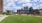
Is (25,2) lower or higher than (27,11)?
higher

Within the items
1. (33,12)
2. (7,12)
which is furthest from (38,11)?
(7,12)

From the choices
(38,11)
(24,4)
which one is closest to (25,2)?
(24,4)

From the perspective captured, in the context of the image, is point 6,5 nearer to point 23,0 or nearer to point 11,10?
point 11,10

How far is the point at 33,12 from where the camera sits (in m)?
2.03

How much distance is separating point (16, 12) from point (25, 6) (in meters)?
0.25

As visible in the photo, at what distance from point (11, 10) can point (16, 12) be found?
0.12 meters

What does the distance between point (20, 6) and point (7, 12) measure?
334mm

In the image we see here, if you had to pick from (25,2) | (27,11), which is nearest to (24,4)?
(25,2)

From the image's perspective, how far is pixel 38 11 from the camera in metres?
2.02

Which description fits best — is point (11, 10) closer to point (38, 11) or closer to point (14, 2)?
point (14, 2)

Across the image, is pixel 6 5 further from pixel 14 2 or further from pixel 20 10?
pixel 20 10

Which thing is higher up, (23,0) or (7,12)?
(23,0)

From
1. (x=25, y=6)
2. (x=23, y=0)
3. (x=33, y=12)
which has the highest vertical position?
(x=23, y=0)

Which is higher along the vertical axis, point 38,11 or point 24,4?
point 24,4
